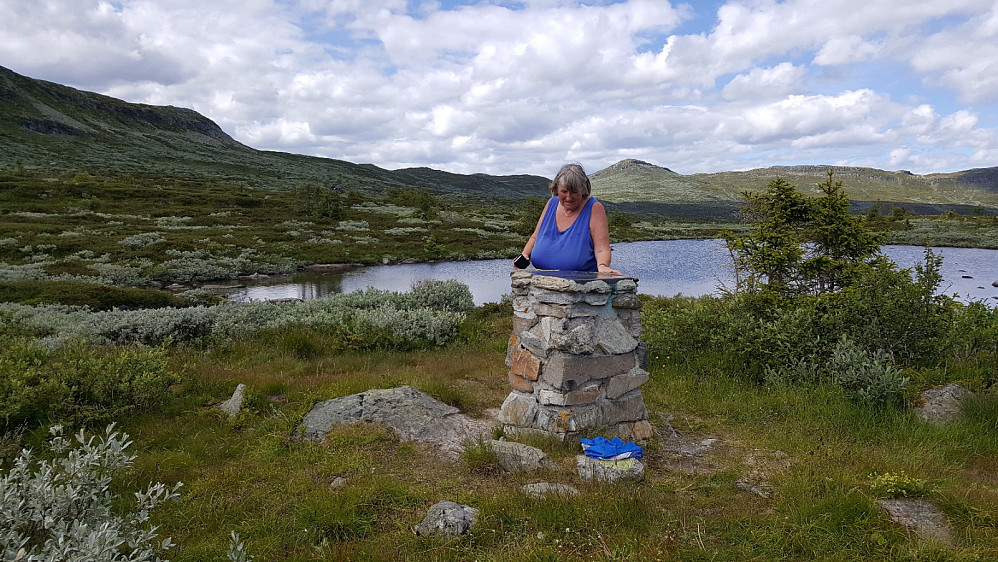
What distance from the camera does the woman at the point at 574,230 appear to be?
6.41m

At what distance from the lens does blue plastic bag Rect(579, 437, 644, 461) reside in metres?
5.57

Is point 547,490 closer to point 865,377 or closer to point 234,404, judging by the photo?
point 234,404

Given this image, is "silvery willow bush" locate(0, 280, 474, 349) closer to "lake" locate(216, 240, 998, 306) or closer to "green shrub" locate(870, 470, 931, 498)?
"lake" locate(216, 240, 998, 306)

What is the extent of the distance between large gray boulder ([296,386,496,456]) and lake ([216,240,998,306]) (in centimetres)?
1480

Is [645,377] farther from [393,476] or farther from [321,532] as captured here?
[321,532]

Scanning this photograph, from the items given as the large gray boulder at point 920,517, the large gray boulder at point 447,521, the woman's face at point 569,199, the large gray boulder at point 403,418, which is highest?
the woman's face at point 569,199

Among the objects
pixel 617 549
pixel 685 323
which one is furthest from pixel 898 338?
pixel 617 549

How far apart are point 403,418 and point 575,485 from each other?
288 centimetres

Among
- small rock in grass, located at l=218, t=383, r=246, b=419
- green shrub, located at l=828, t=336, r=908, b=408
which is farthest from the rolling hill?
small rock in grass, located at l=218, t=383, r=246, b=419

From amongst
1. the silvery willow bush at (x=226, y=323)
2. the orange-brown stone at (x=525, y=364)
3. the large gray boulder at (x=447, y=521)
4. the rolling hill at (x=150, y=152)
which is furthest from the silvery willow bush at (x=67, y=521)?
the rolling hill at (x=150, y=152)

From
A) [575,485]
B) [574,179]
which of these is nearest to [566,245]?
[574,179]

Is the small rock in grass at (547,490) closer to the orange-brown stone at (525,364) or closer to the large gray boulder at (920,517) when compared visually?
the orange-brown stone at (525,364)

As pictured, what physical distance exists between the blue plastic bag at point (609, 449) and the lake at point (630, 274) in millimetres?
15714

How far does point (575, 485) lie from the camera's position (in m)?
5.03
